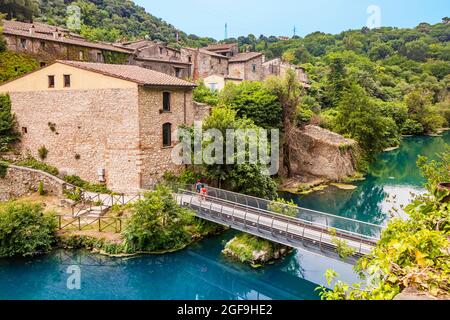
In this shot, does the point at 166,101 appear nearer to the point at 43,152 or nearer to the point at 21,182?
the point at 43,152

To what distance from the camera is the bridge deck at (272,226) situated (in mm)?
14680

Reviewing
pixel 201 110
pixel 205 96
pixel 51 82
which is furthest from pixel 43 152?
pixel 205 96

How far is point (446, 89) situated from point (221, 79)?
206 ft

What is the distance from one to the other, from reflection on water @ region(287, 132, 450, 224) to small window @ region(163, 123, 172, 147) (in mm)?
10217

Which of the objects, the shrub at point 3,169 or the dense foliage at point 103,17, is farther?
the dense foliage at point 103,17

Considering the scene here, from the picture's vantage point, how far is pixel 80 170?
24.4 meters

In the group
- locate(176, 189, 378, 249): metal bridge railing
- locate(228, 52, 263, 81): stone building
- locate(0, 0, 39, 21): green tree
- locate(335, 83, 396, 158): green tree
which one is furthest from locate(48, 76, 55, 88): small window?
locate(0, 0, 39, 21): green tree

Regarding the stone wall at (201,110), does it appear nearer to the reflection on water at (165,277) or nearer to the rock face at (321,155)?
the rock face at (321,155)

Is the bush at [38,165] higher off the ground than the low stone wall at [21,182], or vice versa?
the bush at [38,165]

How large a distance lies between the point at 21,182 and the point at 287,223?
54.5 feet

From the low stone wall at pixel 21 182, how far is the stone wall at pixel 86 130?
1726 millimetres

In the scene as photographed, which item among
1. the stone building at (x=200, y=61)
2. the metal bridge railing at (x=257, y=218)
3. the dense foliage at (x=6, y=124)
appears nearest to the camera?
the metal bridge railing at (x=257, y=218)

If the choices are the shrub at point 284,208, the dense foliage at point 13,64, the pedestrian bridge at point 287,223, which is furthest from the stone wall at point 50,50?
the shrub at point 284,208
